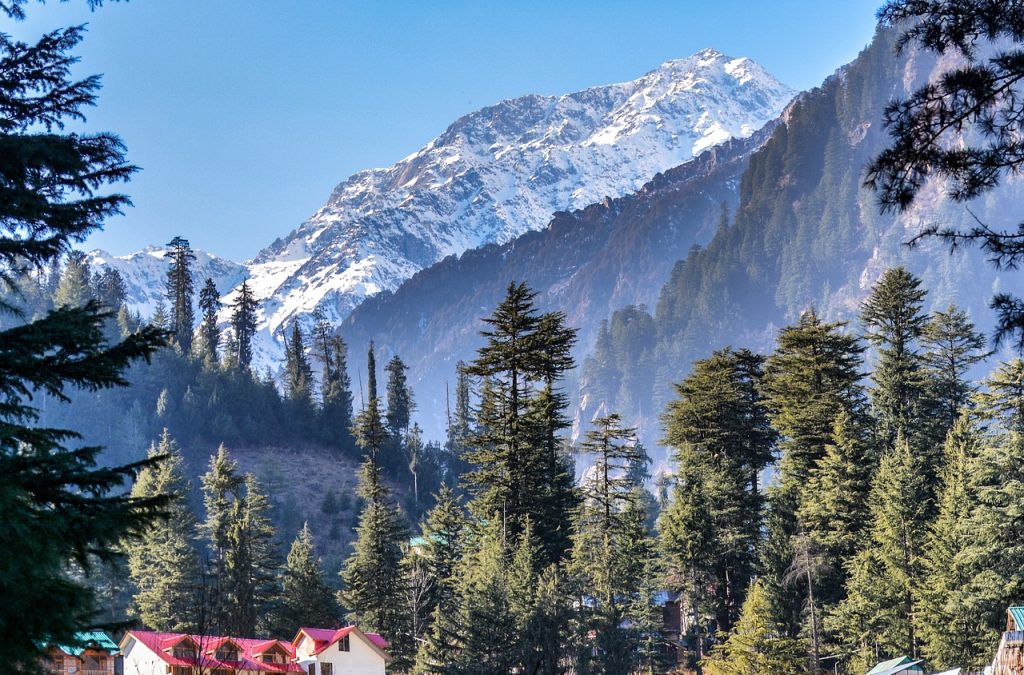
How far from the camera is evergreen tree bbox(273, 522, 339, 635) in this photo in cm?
7150

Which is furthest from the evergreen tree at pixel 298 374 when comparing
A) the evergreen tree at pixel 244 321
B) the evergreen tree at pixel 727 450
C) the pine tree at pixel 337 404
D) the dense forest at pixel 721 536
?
the evergreen tree at pixel 727 450

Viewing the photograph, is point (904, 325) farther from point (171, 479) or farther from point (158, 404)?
point (158, 404)

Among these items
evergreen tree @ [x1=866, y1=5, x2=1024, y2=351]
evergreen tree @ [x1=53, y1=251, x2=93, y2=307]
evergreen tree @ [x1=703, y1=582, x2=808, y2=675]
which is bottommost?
evergreen tree @ [x1=703, y1=582, x2=808, y2=675]

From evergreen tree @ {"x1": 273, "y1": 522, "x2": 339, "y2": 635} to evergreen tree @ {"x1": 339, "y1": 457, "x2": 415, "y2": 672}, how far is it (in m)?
1.39

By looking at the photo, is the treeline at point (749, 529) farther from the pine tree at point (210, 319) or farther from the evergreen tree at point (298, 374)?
the pine tree at point (210, 319)

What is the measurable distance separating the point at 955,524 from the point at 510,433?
23.7 metres

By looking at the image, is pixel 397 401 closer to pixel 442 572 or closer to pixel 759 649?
pixel 442 572

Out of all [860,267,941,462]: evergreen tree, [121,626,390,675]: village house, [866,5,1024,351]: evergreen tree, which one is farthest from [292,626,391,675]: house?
[866,5,1024,351]: evergreen tree

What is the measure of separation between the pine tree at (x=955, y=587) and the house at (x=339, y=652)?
28.6 m

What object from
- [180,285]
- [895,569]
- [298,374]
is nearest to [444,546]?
[895,569]

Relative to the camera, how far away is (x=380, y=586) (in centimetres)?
7212

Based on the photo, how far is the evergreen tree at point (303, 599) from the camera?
71500 millimetres

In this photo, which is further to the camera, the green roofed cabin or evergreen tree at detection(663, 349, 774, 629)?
evergreen tree at detection(663, 349, 774, 629)

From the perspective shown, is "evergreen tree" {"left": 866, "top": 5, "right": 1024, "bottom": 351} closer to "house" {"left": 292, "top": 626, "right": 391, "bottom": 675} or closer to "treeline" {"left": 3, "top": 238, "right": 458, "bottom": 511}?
"house" {"left": 292, "top": 626, "right": 391, "bottom": 675}
